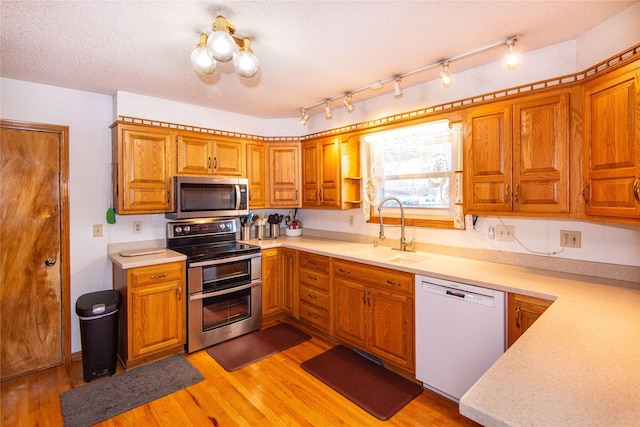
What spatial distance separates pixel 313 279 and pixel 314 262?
18 cm

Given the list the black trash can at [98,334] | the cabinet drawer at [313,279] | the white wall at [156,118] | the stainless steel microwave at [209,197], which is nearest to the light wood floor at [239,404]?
the black trash can at [98,334]

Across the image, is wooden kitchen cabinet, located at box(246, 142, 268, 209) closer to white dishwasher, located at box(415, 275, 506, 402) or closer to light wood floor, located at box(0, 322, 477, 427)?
light wood floor, located at box(0, 322, 477, 427)

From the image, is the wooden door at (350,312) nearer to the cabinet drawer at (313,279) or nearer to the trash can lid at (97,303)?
the cabinet drawer at (313,279)

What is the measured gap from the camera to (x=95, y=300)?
2590 mm

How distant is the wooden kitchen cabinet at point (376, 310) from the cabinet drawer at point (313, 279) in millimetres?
132

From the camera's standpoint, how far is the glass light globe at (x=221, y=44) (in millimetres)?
1588

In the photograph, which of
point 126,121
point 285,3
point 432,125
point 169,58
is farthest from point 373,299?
point 126,121

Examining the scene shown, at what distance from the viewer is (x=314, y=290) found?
126 inches

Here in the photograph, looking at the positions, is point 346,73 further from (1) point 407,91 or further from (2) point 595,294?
(2) point 595,294

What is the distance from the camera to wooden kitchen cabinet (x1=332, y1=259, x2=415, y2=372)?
2.40m

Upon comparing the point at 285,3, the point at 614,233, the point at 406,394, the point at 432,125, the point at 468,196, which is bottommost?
the point at 406,394

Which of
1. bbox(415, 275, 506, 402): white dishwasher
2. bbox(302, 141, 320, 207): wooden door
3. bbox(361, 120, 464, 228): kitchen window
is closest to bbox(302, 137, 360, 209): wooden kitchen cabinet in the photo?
bbox(302, 141, 320, 207): wooden door

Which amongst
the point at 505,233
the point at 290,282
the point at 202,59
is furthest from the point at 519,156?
the point at 290,282

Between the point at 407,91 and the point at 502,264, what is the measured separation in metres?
1.67
